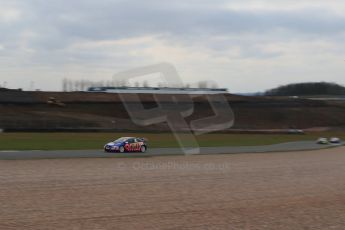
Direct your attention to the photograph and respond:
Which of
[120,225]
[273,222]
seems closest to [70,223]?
[120,225]

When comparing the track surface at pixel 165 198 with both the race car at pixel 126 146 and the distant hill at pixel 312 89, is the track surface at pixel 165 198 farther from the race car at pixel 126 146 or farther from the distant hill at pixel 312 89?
the distant hill at pixel 312 89

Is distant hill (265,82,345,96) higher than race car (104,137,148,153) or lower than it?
higher

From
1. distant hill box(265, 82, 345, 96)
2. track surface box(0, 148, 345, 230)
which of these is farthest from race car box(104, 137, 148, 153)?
distant hill box(265, 82, 345, 96)

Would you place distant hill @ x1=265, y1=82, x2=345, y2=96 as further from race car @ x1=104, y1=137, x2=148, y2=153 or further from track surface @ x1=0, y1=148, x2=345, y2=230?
track surface @ x1=0, y1=148, x2=345, y2=230

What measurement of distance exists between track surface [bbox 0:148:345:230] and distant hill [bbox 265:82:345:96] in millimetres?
140556

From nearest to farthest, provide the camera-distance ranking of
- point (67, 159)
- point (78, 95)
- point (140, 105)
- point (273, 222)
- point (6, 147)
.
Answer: point (273, 222)
point (67, 159)
point (6, 147)
point (140, 105)
point (78, 95)

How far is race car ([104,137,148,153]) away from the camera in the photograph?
34.4m

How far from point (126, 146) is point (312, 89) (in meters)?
135

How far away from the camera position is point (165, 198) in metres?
14.3

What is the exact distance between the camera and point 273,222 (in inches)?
444

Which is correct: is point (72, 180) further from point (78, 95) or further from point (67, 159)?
point (78, 95)

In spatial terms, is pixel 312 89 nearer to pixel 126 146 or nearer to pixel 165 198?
pixel 126 146

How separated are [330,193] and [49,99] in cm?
6548

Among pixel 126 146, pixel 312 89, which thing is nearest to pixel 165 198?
pixel 126 146
